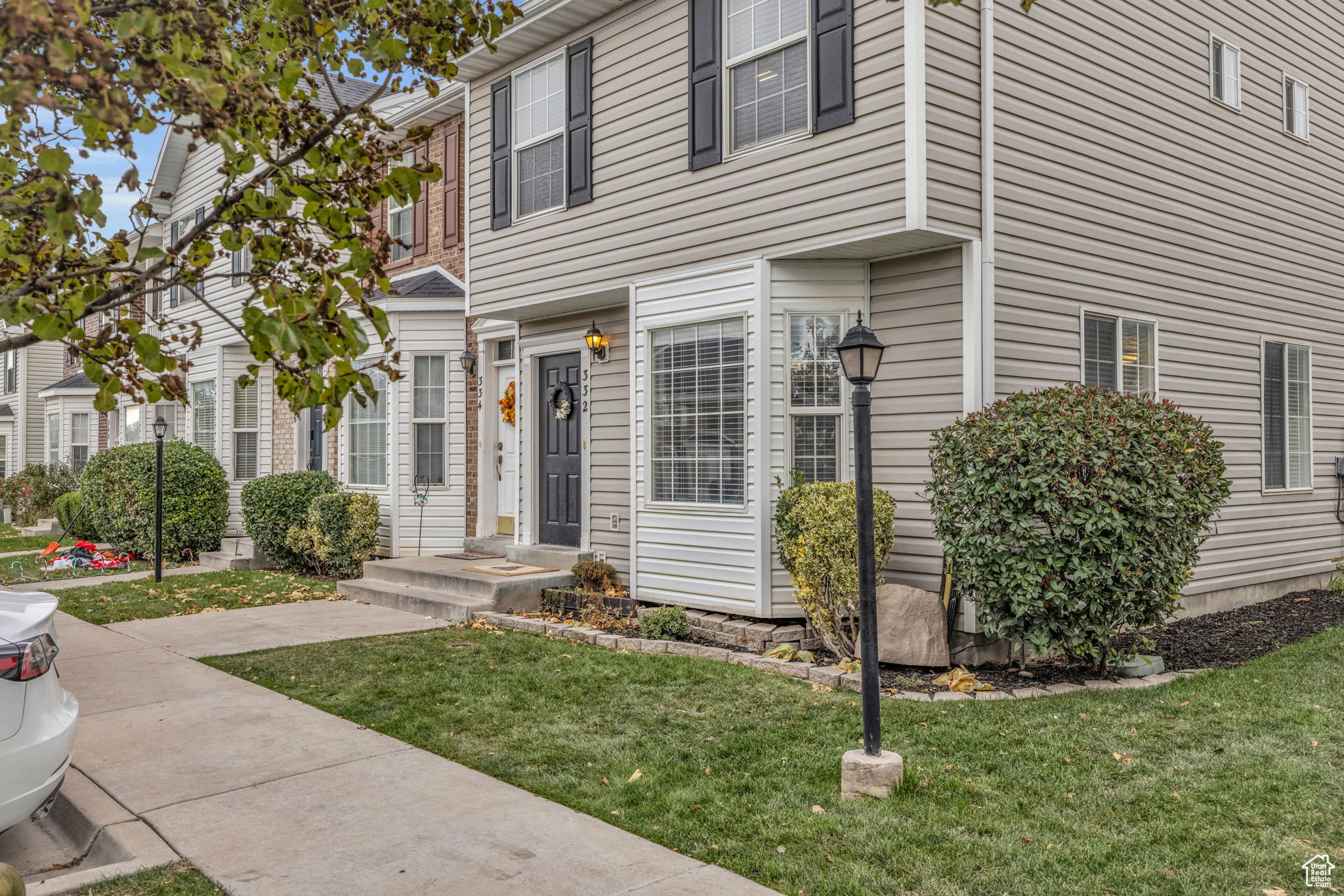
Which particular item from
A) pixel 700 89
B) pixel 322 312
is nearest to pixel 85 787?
pixel 322 312

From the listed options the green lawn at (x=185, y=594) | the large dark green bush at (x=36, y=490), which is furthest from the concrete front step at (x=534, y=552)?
the large dark green bush at (x=36, y=490)

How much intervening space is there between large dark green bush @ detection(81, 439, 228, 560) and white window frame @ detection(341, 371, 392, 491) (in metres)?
3.33

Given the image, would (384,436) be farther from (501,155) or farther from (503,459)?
(501,155)

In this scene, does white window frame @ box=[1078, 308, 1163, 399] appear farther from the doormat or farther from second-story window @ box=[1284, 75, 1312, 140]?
the doormat

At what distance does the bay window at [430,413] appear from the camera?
43.1 ft

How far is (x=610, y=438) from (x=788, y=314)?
9.52 feet

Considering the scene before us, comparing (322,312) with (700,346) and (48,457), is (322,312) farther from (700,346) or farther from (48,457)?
(48,457)

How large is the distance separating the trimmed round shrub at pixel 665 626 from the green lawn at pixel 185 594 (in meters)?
5.01

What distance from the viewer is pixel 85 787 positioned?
4922 millimetres

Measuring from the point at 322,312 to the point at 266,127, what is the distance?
1.02 meters

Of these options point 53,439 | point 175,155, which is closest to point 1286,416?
point 175,155

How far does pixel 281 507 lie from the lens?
547 inches

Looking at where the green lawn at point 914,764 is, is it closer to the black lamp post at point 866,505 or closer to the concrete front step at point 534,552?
the black lamp post at point 866,505

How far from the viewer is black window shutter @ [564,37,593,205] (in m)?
10.1
